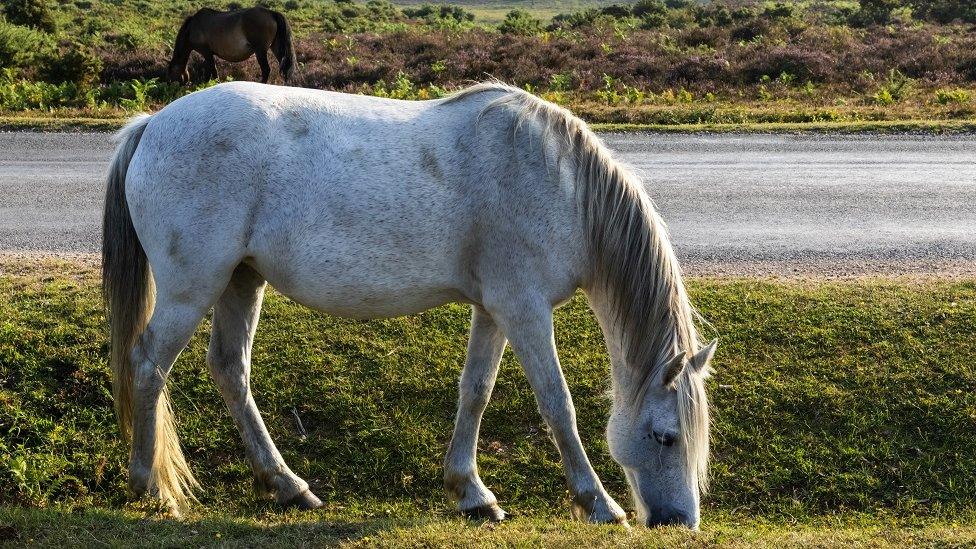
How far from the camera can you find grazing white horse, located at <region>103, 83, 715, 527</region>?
4.80m

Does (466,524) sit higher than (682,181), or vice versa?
(682,181)

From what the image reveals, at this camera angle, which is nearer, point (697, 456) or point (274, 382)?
point (697, 456)

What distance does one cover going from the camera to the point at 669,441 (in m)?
4.77

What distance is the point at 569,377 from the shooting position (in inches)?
263

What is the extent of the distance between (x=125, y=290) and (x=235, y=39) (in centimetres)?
1514

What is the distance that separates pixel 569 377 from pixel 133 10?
34452 millimetres

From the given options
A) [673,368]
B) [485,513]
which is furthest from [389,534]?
[673,368]

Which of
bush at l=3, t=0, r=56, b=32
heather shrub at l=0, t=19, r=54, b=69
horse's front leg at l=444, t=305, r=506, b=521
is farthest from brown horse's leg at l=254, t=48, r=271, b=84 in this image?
horse's front leg at l=444, t=305, r=506, b=521

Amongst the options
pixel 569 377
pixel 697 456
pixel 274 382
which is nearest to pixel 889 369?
pixel 569 377

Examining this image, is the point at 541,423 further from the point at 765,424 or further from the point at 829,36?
the point at 829,36

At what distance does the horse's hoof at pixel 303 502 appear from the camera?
5.58 metres

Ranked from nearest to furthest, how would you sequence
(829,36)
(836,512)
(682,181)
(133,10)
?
(836,512), (682,181), (829,36), (133,10)

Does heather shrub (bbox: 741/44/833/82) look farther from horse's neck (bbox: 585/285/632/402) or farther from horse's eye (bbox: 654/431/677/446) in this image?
horse's eye (bbox: 654/431/677/446)

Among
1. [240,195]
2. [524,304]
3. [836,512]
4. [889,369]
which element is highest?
[240,195]
